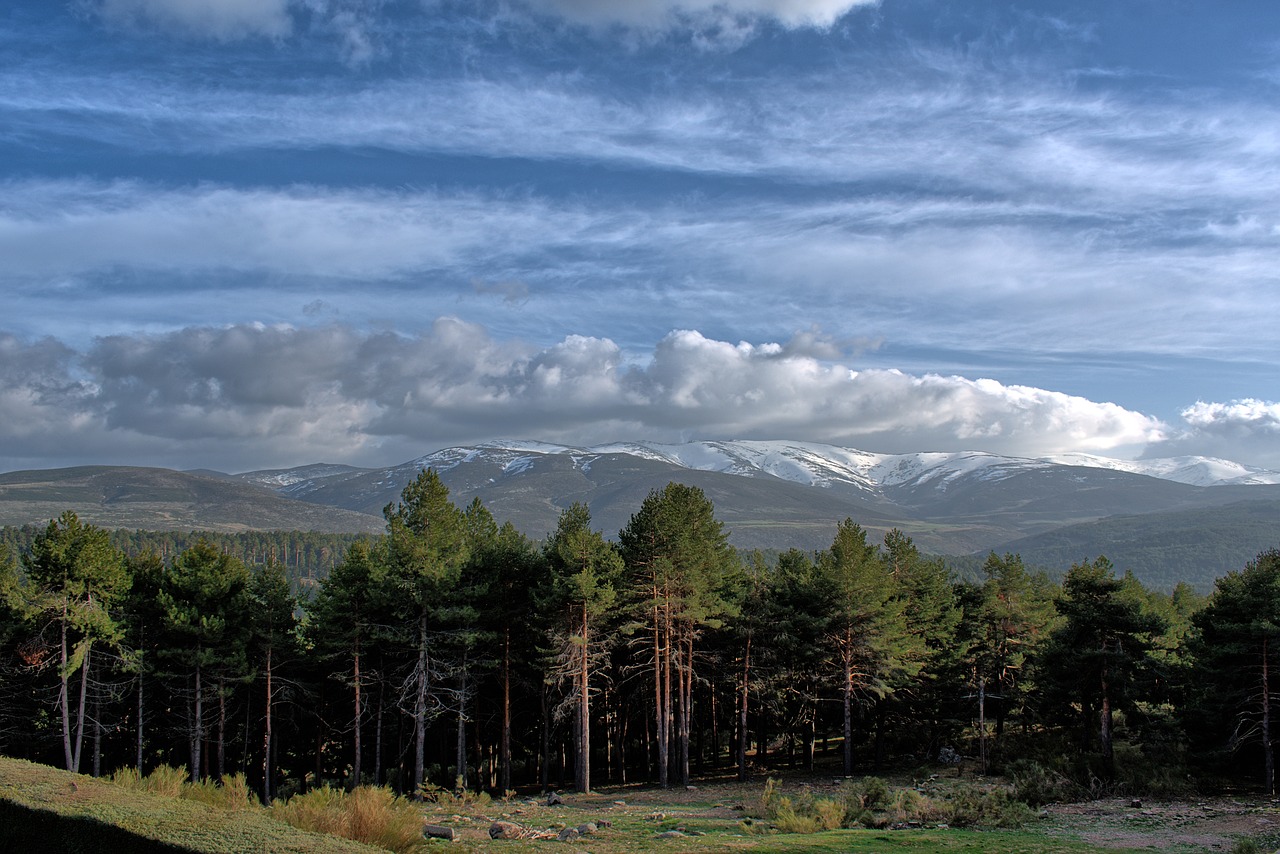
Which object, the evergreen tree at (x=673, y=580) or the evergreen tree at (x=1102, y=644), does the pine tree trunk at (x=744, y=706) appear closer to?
the evergreen tree at (x=673, y=580)

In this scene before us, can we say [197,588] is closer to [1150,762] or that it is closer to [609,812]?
[609,812]

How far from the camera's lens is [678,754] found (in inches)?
1660

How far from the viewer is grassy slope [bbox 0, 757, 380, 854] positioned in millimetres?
9797

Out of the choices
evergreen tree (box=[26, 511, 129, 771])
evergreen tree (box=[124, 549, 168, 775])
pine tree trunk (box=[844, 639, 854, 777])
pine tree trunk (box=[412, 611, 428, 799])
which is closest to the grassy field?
pine tree trunk (box=[844, 639, 854, 777])

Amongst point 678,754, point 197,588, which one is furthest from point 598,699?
point 197,588

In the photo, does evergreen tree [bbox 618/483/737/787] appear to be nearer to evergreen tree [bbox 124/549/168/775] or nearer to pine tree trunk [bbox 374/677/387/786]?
pine tree trunk [bbox 374/677/387/786]

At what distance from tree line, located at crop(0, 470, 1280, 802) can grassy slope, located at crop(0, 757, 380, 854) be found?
2265 cm

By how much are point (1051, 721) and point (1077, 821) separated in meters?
28.7

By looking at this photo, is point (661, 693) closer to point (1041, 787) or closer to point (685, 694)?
point (685, 694)

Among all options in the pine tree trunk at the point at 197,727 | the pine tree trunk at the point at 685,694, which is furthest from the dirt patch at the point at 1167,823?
the pine tree trunk at the point at 197,727

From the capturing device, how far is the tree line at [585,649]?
112ft

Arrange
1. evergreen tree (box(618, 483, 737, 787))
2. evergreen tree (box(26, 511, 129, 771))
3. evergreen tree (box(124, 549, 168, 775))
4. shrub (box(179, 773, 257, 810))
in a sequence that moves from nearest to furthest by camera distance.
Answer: shrub (box(179, 773, 257, 810)) < evergreen tree (box(26, 511, 129, 771)) < evergreen tree (box(124, 549, 168, 775)) < evergreen tree (box(618, 483, 737, 787))

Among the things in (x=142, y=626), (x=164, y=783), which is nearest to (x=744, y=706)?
(x=142, y=626)

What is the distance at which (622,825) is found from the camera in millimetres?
23719
